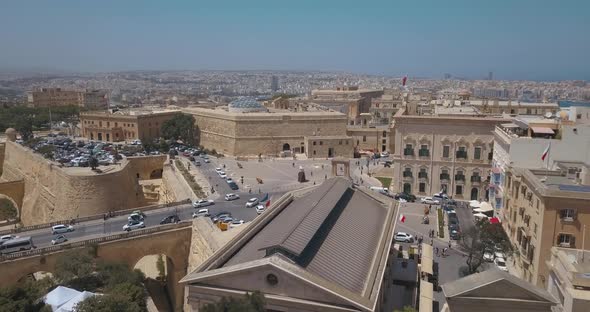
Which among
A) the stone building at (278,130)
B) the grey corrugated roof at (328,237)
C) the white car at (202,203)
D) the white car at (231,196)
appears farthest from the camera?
the stone building at (278,130)

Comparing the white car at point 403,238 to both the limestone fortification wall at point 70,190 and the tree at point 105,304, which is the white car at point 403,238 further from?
the limestone fortification wall at point 70,190

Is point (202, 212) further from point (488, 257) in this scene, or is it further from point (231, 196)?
point (488, 257)

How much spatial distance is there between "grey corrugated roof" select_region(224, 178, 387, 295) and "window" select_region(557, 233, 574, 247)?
7.06 meters

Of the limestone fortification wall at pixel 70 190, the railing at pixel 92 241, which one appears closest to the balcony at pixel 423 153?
the railing at pixel 92 241

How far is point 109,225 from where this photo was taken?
2658 centimetres

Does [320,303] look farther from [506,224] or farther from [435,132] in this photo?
[435,132]

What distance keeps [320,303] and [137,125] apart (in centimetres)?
5661

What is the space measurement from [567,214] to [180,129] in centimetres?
5197

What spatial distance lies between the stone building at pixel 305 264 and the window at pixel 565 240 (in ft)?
24.2

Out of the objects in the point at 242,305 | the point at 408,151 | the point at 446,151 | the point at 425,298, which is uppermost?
the point at 242,305

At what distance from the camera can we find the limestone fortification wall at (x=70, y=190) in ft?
108

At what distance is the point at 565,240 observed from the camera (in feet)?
62.3

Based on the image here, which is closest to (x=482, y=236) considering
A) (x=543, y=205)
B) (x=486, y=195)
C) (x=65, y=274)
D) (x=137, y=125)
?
(x=543, y=205)

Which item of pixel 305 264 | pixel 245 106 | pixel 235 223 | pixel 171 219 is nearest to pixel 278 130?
pixel 245 106
